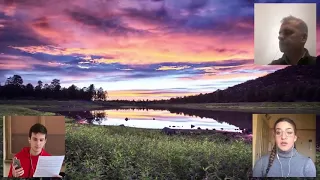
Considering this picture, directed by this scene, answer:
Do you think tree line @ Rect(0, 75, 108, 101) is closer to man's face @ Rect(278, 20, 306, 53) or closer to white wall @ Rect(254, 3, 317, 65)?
white wall @ Rect(254, 3, 317, 65)

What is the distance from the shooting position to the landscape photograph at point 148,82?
461 centimetres

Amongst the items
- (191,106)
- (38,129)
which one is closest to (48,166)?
(38,129)

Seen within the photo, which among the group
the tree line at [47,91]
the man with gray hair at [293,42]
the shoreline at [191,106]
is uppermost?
the man with gray hair at [293,42]

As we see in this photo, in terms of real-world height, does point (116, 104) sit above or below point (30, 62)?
below

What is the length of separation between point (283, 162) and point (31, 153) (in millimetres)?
2300

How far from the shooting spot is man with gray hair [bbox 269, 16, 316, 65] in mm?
4574

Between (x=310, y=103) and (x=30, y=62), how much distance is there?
2.58 m

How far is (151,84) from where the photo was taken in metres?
4.69

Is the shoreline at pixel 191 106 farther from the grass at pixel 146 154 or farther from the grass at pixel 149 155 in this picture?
the grass at pixel 149 155

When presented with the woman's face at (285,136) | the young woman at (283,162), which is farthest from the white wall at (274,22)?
the young woman at (283,162)

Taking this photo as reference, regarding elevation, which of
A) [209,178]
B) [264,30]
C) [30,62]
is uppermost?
[264,30]

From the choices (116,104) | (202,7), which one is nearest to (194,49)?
(202,7)

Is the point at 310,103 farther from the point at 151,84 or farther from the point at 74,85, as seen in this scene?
the point at 74,85

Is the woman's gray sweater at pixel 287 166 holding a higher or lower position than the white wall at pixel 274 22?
lower
